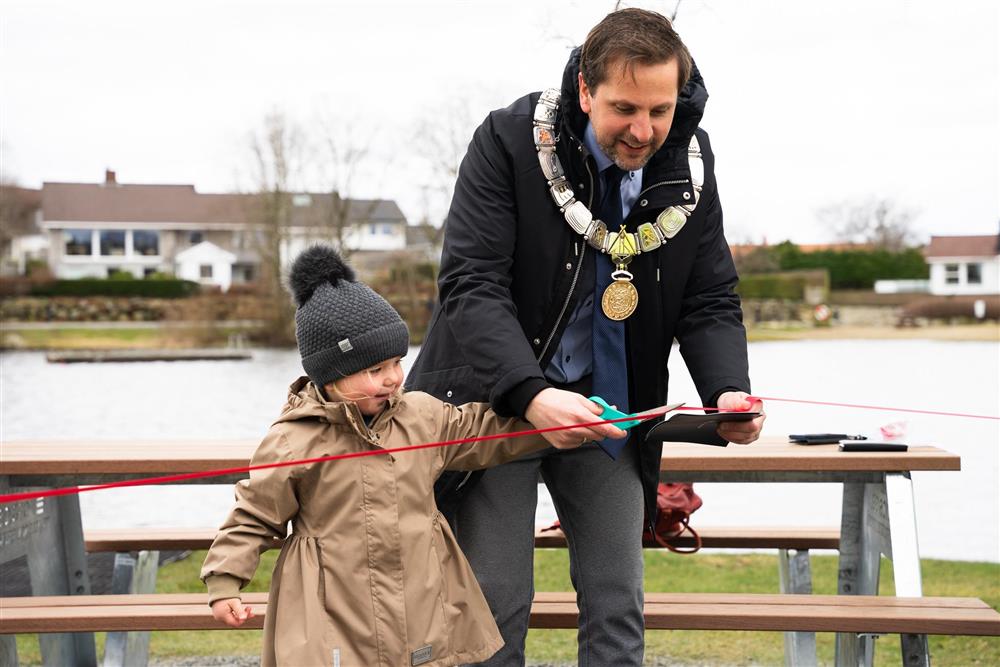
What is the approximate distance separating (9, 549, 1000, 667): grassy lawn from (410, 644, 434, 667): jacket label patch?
212cm

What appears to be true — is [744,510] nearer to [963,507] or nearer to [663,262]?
[963,507]

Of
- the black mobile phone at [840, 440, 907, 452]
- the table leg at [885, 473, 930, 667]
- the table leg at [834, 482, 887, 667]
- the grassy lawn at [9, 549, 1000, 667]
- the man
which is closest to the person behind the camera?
the man

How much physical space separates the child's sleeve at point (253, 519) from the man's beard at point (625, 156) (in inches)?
39.1

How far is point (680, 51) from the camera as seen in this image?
2555 millimetres

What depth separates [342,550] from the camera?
8.70ft

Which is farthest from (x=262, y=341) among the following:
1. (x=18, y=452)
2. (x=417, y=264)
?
(x=18, y=452)

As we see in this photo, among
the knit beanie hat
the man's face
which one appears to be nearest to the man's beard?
the man's face

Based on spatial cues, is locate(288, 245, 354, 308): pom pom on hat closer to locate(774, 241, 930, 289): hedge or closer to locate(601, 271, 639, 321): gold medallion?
locate(601, 271, 639, 321): gold medallion

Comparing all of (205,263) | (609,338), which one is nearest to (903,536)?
(609,338)

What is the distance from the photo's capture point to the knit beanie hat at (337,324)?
108 inches

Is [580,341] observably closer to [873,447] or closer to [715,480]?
[715,480]

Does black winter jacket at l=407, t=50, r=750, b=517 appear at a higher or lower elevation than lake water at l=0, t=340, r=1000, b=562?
higher

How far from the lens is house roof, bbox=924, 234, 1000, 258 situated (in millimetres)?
68438

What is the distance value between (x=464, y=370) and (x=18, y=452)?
1959mm
